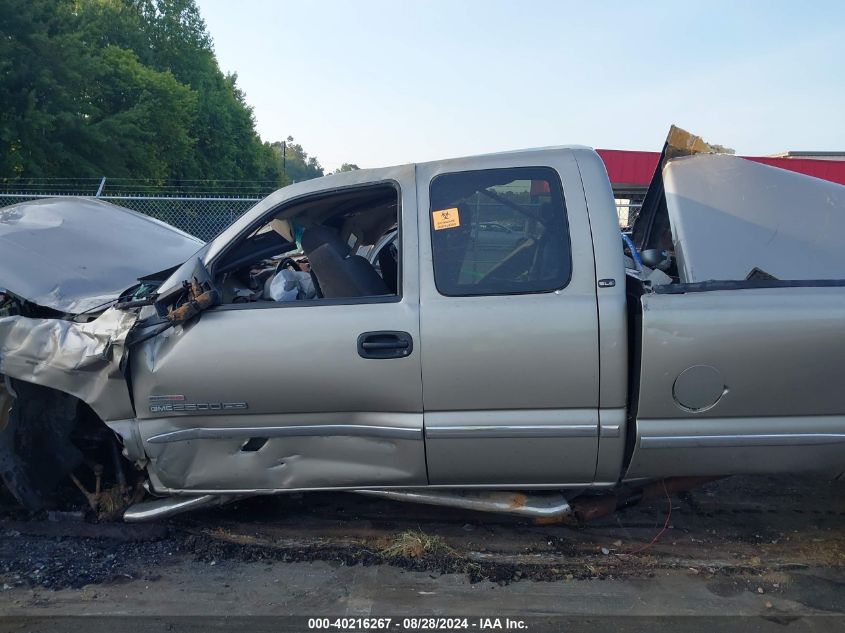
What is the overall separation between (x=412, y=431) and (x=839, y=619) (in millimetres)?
2019

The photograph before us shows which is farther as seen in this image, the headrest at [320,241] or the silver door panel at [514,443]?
the headrest at [320,241]

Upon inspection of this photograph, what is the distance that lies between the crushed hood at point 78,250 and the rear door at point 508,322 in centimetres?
185

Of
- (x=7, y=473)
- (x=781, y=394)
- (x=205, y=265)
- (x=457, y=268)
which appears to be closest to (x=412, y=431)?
(x=457, y=268)

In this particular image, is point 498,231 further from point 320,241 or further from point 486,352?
point 320,241

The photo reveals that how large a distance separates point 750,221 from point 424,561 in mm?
2363

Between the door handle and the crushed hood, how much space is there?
59.1 inches

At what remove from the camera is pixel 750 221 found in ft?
10.8

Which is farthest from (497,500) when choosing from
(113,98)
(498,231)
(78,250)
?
(113,98)

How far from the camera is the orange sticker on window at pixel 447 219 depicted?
3.11m

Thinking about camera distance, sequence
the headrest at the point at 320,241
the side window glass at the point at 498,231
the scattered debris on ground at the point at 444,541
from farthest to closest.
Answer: the headrest at the point at 320,241
the scattered debris on ground at the point at 444,541
the side window glass at the point at 498,231

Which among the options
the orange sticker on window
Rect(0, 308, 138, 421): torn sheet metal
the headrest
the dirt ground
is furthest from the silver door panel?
Rect(0, 308, 138, 421): torn sheet metal

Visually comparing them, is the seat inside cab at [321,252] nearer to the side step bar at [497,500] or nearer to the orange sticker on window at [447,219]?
the orange sticker on window at [447,219]

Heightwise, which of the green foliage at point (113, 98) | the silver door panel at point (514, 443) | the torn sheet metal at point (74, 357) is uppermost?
the green foliage at point (113, 98)

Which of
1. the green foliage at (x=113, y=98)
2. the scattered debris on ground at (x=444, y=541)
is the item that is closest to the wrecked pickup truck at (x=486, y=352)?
the scattered debris on ground at (x=444, y=541)
